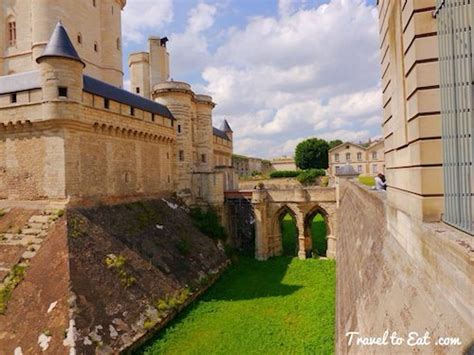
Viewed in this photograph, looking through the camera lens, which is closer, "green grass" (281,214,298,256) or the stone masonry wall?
the stone masonry wall

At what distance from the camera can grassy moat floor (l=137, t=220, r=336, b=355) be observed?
12.5 metres

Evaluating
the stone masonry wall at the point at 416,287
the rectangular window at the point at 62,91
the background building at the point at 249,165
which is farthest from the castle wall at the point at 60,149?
the background building at the point at 249,165

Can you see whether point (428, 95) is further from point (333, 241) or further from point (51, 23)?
point (51, 23)

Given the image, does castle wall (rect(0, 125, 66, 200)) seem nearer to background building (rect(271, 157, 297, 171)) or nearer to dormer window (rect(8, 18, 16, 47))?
dormer window (rect(8, 18, 16, 47))

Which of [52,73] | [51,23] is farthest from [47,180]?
[51,23]

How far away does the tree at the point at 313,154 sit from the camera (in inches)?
2554

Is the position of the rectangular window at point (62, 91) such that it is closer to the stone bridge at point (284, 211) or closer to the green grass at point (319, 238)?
the stone bridge at point (284, 211)

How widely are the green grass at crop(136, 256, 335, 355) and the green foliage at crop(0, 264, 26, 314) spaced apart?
5.32 meters

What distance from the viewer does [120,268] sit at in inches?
569

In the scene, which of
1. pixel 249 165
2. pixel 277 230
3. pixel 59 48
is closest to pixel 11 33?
pixel 59 48

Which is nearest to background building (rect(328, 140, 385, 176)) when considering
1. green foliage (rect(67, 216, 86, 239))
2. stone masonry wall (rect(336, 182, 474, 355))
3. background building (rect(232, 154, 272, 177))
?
background building (rect(232, 154, 272, 177))

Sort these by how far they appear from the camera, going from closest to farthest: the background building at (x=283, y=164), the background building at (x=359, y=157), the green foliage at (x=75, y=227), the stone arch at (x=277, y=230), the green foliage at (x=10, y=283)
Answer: the green foliage at (x=10, y=283)
the green foliage at (x=75, y=227)
the stone arch at (x=277, y=230)
the background building at (x=359, y=157)
the background building at (x=283, y=164)

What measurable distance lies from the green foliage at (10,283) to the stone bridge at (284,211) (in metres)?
16.9

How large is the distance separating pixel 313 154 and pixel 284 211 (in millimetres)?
39775
